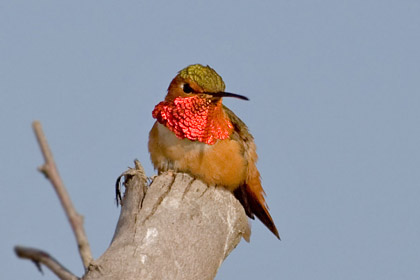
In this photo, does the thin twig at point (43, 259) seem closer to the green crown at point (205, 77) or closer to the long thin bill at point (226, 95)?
the long thin bill at point (226, 95)

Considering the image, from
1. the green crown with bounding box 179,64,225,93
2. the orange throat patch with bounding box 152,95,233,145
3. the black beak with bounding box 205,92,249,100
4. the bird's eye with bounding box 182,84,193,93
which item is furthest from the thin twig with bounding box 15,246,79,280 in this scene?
the bird's eye with bounding box 182,84,193,93

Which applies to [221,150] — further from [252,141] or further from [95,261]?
[95,261]

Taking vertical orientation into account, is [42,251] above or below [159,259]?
above

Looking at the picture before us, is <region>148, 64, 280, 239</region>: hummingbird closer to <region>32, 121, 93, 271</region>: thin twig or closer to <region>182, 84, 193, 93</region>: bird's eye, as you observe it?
<region>182, 84, 193, 93</region>: bird's eye

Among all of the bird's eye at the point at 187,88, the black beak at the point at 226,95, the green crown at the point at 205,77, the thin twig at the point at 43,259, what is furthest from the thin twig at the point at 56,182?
the bird's eye at the point at 187,88

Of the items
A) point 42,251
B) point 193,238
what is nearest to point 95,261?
point 193,238

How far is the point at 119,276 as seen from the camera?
4375 mm

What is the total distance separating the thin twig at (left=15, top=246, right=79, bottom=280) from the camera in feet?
6.36

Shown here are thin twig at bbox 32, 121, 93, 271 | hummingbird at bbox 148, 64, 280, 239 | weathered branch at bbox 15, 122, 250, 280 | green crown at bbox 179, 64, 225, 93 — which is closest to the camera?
thin twig at bbox 32, 121, 93, 271

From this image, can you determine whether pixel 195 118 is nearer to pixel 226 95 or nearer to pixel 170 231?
pixel 226 95

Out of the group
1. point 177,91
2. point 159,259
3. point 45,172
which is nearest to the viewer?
point 45,172

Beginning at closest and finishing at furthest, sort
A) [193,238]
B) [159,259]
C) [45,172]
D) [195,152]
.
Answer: [45,172] < [159,259] < [193,238] < [195,152]

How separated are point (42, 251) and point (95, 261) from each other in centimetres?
233

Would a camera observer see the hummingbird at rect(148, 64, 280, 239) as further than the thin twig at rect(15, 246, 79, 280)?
Yes
